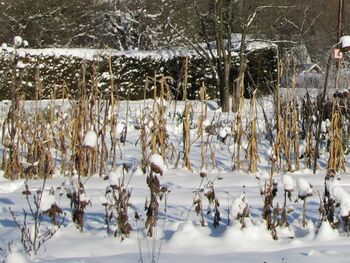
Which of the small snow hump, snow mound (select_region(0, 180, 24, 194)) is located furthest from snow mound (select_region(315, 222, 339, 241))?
snow mound (select_region(0, 180, 24, 194))

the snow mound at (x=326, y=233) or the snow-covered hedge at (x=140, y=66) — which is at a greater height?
the snow-covered hedge at (x=140, y=66)

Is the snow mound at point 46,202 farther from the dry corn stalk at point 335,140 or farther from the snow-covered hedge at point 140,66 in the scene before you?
the snow-covered hedge at point 140,66

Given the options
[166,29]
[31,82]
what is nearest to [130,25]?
[166,29]

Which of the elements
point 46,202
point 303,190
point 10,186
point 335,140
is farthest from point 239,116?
point 46,202

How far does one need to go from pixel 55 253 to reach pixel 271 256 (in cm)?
97

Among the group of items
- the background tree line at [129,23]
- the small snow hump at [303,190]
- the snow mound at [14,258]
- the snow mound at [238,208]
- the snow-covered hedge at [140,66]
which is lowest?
the snow mound at [14,258]

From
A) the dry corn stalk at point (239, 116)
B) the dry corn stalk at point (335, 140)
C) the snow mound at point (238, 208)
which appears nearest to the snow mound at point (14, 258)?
the snow mound at point (238, 208)

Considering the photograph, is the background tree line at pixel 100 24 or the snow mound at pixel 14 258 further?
the background tree line at pixel 100 24

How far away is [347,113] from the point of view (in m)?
5.88

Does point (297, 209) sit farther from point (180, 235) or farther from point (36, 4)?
point (36, 4)

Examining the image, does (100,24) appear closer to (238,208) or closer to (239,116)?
(239,116)

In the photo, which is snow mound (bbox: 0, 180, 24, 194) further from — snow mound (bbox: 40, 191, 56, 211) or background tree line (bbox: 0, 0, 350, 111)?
background tree line (bbox: 0, 0, 350, 111)

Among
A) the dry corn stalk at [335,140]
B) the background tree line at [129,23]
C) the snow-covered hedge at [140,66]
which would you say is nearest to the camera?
the dry corn stalk at [335,140]

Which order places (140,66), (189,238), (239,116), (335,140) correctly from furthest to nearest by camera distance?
(140,66) < (239,116) < (335,140) < (189,238)
